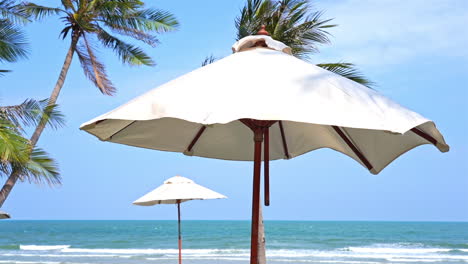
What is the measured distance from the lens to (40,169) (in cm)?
1307

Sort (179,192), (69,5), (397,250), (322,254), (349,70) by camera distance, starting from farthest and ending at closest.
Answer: (397,250)
(322,254)
(69,5)
(349,70)
(179,192)

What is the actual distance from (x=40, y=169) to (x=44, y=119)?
1.24 meters

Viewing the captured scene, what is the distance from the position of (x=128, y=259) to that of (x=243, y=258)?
4664 mm

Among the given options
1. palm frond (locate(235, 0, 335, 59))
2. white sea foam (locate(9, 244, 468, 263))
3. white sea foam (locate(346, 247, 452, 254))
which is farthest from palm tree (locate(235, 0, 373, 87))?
white sea foam (locate(346, 247, 452, 254))

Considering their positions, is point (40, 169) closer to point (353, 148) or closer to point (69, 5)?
point (69, 5)

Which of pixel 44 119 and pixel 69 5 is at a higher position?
pixel 69 5

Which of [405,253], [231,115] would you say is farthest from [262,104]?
[405,253]

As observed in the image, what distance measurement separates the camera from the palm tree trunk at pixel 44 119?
45.1 ft

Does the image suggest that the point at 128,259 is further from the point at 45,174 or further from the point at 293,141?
the point at 293,141

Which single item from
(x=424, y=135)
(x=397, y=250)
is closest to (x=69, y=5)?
(x=424, y=135)

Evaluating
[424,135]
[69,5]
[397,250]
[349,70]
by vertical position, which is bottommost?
[397,250]

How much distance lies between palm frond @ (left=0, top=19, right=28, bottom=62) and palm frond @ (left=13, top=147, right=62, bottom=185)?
2007 mm

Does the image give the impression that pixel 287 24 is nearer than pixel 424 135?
No

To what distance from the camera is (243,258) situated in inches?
1010
